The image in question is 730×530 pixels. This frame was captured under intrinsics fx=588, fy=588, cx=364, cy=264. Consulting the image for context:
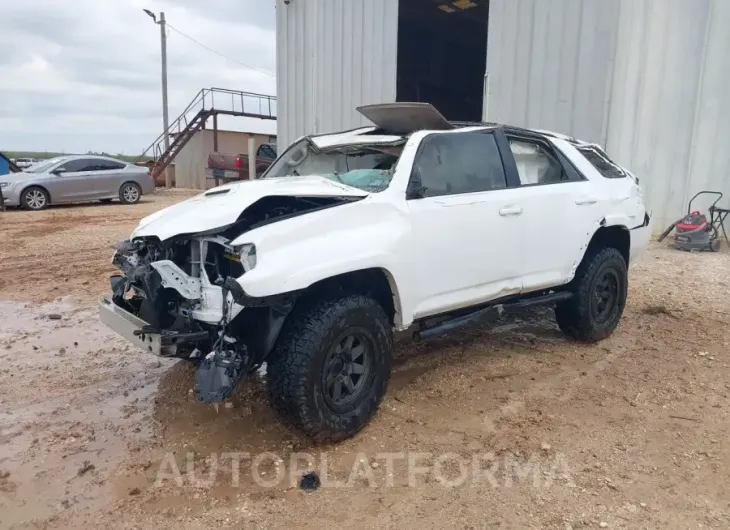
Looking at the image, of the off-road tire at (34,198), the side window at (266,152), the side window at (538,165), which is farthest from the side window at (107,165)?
the side window at (538,165)

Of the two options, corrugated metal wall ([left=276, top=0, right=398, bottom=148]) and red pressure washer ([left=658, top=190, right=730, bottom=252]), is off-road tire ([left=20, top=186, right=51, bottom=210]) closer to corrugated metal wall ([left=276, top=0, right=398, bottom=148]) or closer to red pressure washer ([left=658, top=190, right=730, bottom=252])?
corrugated metal wall ([left=276, top=0, right=398, bottom=148])

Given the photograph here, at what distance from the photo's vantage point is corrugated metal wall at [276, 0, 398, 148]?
10.9 meters

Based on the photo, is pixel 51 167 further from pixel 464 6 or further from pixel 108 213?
pixel 464 6

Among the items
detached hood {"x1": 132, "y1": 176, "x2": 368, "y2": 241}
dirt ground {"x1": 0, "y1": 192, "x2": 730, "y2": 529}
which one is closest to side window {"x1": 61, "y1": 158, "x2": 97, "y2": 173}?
dirt ground {"x1": 0, "y1": 192, "x2": 730, "y2": 529}

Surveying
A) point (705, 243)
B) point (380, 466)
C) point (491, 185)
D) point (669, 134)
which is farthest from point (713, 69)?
point (380, 466)

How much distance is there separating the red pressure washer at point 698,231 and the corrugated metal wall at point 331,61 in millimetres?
5368

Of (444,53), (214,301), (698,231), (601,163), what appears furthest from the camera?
(444,53)

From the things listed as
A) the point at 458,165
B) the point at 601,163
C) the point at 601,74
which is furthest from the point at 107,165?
the point at 458,165

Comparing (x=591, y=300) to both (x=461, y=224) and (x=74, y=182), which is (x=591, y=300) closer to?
(x=461, y=224)

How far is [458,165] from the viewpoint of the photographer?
4.05 m

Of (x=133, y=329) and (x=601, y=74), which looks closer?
(x=133, y=329)

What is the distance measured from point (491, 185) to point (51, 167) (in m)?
14.2

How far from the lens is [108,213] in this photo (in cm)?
1422

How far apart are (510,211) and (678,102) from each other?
22.9 feet
